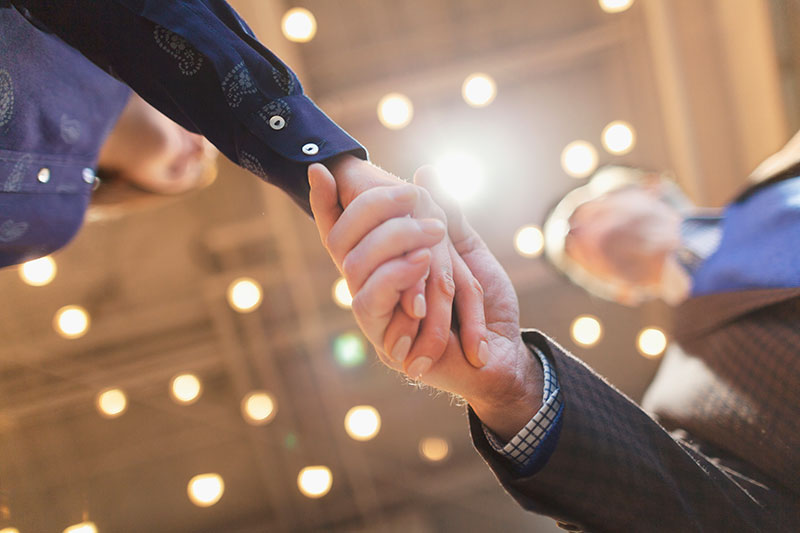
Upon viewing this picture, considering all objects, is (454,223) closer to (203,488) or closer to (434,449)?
(434,449)

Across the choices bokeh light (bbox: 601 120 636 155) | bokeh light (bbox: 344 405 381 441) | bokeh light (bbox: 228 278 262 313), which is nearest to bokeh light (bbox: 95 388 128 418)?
bokeh light (bbox: 228 278 262 313)

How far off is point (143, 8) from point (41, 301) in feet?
4.80

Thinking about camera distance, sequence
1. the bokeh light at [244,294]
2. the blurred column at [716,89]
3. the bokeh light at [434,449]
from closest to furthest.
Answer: the blurred column at [716,89]
the bokeh light at [244,294]
the bokeh light at [434,449]

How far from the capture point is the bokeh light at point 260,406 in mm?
1762

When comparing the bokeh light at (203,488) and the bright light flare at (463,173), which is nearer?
the bright light flare at (463,173)

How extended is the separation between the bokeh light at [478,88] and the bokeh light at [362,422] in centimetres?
104

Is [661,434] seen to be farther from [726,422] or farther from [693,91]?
[693,91]

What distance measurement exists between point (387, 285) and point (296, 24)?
1.36 meters

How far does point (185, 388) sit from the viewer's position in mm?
1762

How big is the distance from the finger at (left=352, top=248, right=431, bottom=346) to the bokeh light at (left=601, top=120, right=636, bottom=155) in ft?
4.96

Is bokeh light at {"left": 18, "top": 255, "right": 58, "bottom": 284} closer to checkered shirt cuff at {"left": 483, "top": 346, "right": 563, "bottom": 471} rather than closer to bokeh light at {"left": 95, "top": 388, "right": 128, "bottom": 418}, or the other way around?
bokeh light at {"left": 95, "top": 388, "right": 128, "bottom": 418}

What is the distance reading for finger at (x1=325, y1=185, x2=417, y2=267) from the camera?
0.41 m

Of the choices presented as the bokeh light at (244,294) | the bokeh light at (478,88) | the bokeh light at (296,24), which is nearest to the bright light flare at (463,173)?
the bokeh light at (478,88)

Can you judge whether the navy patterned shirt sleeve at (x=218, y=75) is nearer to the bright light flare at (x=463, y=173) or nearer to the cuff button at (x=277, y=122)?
the cuff button at (x=277, y=122)
